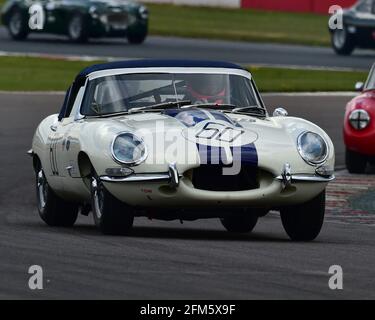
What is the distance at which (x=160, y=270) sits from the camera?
29.4ft

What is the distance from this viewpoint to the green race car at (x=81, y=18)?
35.5 meters

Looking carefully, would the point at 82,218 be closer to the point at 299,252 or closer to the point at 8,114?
the point at 299,252

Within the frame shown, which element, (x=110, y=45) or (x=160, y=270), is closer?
(x=160, y=270)

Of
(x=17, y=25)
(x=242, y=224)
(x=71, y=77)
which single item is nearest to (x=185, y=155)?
(x=242, y=224)

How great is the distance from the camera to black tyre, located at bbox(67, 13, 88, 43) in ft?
117

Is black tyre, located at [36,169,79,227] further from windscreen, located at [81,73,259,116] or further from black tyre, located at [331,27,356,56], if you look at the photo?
black tyre, located at [331,27,356,56]

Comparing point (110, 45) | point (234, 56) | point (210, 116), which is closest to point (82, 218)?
point (210, 116)

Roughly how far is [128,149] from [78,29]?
84.4 feet

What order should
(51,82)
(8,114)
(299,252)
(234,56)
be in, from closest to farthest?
(299,252), (8,114), (51,82), (234,56)

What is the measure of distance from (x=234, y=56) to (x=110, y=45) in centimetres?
382

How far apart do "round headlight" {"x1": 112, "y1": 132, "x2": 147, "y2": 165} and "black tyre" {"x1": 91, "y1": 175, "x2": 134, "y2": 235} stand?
27cm

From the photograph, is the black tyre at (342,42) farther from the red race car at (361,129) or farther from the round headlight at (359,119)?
the round headlight at (359,119)

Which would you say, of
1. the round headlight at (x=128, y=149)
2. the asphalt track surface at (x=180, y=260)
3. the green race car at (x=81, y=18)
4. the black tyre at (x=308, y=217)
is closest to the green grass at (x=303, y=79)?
the green race car at (x=81, y=18)

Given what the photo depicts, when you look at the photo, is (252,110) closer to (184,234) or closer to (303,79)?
(184,234)
